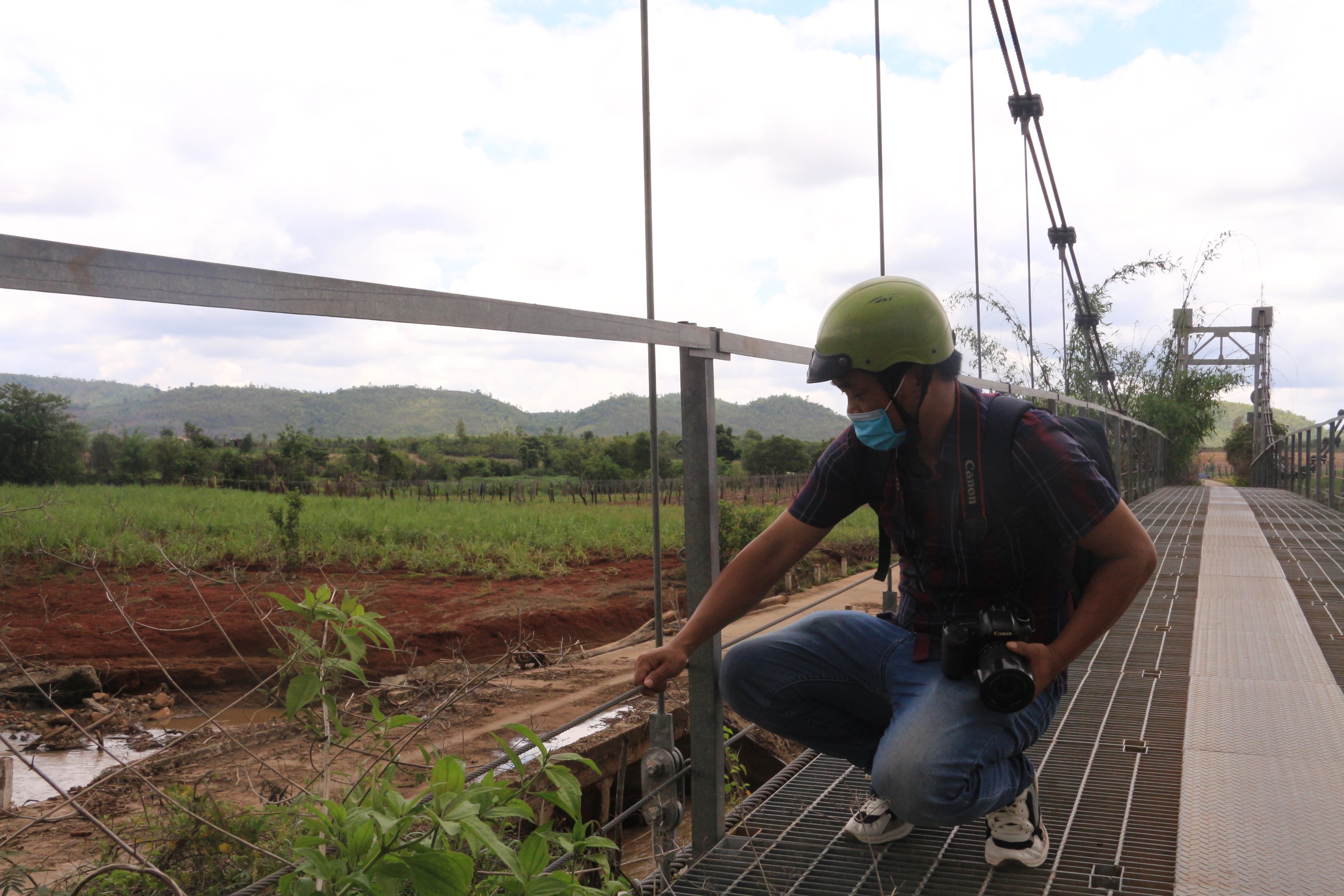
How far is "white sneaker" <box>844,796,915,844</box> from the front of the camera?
5.00 ft

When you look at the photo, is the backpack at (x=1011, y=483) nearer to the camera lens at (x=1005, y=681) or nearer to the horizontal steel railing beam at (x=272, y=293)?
the camera lens at (x=1005, y=681)

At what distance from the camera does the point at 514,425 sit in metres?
5.61

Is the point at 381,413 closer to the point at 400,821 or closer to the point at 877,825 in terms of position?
the point at 877,825

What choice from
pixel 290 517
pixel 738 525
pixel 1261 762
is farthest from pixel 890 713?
pixel 290 517

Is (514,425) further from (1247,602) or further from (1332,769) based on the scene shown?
(1332,769)

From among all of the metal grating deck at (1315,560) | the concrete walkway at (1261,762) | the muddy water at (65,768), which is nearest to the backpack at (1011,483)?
the concrete walkway at (1261,762)

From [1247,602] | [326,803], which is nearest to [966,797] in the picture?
[326,803]

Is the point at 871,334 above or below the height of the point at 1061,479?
above

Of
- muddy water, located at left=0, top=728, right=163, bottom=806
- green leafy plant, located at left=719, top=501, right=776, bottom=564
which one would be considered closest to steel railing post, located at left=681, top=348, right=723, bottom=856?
muddy water, located at left=0, top=728, right=163, bottom=806

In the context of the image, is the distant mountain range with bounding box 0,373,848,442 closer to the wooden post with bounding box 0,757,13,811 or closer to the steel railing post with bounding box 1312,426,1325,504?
the wooden post with bounding box 0,757,13,811

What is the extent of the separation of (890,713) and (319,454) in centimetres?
669

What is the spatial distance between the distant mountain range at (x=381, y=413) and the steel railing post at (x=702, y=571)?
182 cm

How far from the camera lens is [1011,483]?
1.41 meters

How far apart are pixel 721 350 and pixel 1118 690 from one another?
160 centimetres
